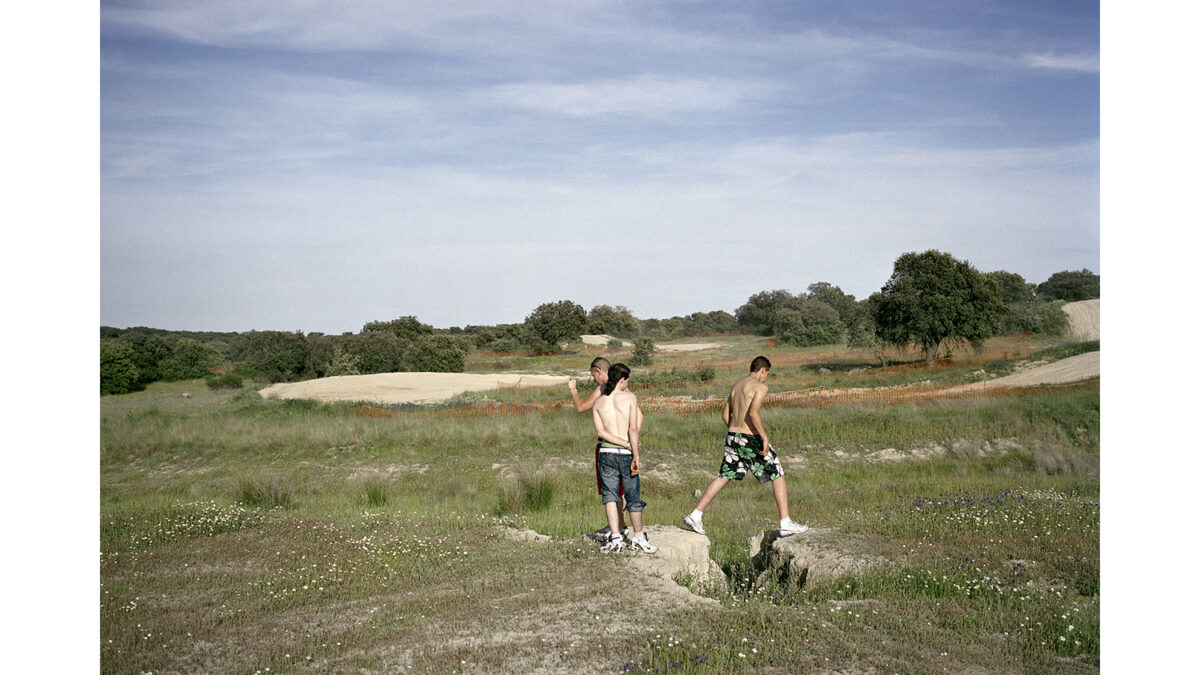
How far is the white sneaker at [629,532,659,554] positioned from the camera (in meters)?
6.25

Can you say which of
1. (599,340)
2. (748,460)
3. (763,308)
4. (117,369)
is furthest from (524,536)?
(763,308)

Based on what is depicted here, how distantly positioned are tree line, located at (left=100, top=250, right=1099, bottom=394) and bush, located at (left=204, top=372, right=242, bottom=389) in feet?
0.17

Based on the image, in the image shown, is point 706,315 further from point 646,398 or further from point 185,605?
point 185,605

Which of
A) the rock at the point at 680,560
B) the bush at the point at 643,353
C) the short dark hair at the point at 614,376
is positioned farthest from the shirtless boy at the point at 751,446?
the bush at the point at 643,353

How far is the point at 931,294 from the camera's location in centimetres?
3164

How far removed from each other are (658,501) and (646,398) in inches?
572

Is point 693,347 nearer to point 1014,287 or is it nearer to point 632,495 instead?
point 1014,287

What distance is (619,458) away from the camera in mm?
6371

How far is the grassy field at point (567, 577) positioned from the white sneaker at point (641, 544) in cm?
32

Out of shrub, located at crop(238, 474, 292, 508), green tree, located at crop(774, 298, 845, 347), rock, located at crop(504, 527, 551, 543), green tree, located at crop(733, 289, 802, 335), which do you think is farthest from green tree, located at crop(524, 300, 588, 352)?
rock, located at crop(504, 527, 551, 543)

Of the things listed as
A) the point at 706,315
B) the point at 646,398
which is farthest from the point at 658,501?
the point at 706,315

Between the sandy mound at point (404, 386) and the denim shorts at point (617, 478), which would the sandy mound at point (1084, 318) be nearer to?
the sandy mound at point (404, 386)

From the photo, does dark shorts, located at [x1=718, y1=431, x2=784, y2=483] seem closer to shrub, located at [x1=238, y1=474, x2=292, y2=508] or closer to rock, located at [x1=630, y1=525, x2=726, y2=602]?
rock, located at [x1=630, y1=525, x2=726, y2=602]

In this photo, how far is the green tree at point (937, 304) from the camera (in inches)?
1236
